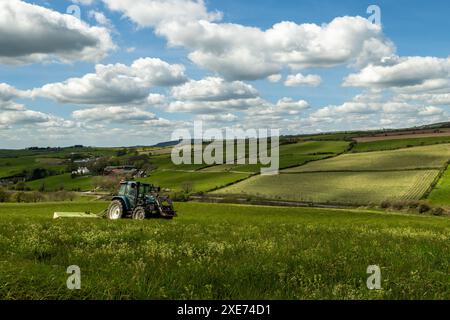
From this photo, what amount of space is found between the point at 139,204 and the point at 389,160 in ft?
353

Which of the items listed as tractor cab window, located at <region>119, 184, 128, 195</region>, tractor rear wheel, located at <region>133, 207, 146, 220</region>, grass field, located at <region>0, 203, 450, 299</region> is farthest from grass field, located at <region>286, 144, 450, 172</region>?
grass field, located at <region>0, 203, 450, 299</region>

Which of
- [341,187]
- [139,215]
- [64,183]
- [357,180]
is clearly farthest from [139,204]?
[64,183]

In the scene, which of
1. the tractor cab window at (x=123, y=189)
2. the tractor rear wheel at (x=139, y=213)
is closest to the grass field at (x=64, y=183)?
the tractor cab window at (x=123, y=189)

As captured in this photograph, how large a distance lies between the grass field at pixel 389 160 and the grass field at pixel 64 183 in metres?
60.9

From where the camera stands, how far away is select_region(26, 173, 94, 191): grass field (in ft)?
402

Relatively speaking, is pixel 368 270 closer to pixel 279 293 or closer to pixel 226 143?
pixel 279 293

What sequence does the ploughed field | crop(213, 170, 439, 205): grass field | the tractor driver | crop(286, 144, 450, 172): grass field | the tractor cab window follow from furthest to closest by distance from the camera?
crop(286, 144, 450, 172): grass field → the ploughed field → crop(213, 170, 439, 205): grass field → the tractor cab window → the tractor driver

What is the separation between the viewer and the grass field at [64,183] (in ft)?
402

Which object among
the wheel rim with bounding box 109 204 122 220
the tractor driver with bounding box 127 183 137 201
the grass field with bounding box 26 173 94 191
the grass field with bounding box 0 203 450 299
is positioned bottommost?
the grass field with bounding box 26 173 94 191

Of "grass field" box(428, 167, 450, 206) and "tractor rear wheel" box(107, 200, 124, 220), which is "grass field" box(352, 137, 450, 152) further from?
"tractor rear wheel" box(107, 200, 124, 220)

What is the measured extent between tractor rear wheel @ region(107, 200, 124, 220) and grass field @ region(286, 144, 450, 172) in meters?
94.3
